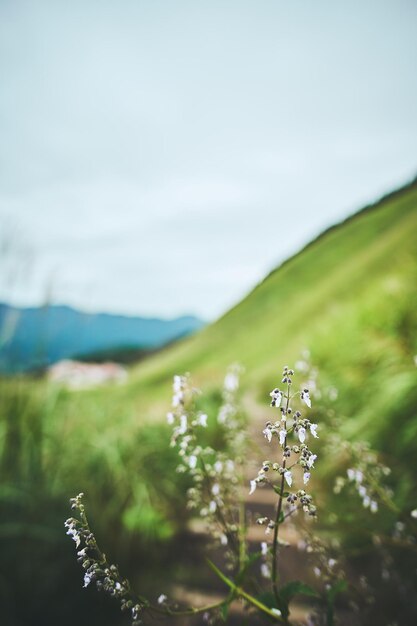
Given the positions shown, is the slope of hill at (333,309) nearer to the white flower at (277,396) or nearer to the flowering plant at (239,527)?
the flowering plant at (239,527)

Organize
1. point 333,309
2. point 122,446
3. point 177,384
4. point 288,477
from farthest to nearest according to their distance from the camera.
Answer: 1. point 333,309
2. point 122,446
3. point 177,384
4. point 288,477

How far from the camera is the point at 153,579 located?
355 centimetres

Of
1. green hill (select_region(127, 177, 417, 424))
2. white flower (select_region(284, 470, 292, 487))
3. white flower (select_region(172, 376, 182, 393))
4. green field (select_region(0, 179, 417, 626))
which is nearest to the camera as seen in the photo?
white flower (select_region(284, 470, 292, 487))

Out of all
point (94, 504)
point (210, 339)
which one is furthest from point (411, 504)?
point (210, 339)

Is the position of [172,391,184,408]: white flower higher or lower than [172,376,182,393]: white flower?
lower

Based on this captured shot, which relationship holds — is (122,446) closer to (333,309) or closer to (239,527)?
(239,527)

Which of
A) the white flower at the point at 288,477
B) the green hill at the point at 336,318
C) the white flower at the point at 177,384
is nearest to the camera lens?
the white flower at the point at 288,477

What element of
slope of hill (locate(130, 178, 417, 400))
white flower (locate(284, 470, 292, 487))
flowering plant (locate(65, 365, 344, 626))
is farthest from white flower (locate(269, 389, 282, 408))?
slope of hill (locate(130, 178, 417, 400))

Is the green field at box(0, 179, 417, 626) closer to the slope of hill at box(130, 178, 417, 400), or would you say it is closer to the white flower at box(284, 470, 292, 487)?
the slope of hill at box(130, 178, 417, 400)

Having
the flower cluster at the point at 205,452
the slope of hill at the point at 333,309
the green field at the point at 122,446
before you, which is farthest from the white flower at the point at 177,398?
the slope of hill at the point at 333,309

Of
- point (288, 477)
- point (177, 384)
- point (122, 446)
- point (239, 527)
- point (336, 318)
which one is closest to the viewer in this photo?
point (288, 477)

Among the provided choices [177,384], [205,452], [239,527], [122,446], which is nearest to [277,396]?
[177,384]

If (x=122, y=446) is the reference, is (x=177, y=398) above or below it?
above

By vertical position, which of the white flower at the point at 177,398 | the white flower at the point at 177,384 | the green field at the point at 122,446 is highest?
the white flower at the point at 177,384
